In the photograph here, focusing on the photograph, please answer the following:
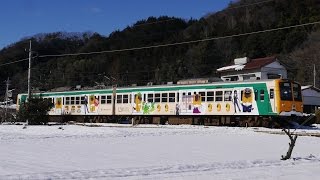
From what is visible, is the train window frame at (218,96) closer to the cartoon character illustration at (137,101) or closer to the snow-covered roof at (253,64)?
the cartoon character illustration at (137,101)

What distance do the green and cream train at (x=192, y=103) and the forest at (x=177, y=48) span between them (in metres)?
23.2

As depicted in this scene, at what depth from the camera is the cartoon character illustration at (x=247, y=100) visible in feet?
90.4

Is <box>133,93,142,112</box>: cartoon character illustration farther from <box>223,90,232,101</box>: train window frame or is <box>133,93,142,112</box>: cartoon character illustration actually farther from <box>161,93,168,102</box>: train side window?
<box>223,90,232,101</box>: train window frame

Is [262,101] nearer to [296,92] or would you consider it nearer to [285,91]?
[285,91]

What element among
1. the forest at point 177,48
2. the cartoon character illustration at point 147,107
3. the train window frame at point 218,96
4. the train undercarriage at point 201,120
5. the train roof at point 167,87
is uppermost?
the forest at point 177,48

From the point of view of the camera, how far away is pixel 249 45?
69250 millimetres

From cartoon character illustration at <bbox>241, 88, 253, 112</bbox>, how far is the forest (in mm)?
32270

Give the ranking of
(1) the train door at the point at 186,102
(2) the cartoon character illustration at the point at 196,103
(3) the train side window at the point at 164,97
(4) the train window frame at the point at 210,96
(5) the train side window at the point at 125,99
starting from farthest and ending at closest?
(5) the train side window at the point at 125,99 < (3) the train side window at the point at 164,97 < (1) the train door at the point at 186,102 < (2) the cartoon character illustration at the point at 196,103 < (4) the train window frame at the point at 210,96

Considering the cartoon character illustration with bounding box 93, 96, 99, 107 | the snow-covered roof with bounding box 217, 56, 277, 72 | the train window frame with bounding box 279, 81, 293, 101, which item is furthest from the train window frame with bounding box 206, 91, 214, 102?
the snow-covered roof with bounding box 217, 56, 277, 72

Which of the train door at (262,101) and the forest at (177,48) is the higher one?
the forest at (177,48)

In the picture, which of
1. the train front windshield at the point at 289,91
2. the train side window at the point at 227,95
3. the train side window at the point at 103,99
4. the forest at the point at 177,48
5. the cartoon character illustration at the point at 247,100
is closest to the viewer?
the train front windshield at the point at 289,91

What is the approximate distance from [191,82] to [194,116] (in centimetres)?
216

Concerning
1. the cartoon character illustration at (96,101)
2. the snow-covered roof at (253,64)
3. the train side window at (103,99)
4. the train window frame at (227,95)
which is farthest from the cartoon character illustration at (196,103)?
the snow-covered roof at (253,64)

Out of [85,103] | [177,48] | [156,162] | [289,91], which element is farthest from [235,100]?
[177,48]
